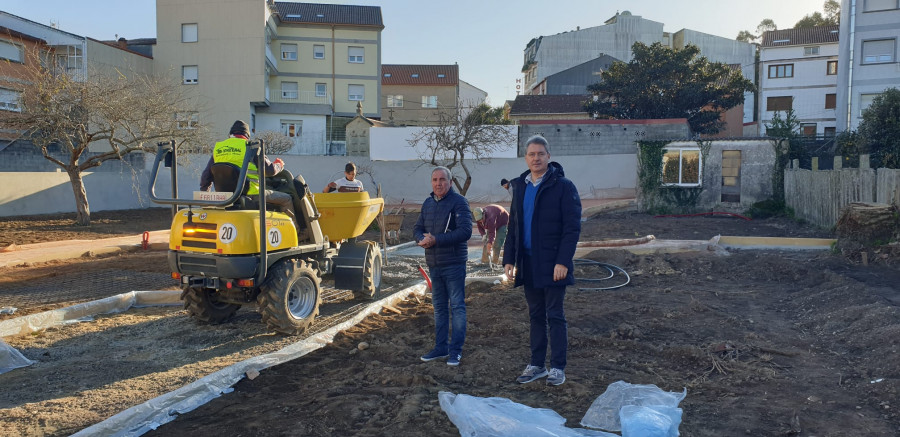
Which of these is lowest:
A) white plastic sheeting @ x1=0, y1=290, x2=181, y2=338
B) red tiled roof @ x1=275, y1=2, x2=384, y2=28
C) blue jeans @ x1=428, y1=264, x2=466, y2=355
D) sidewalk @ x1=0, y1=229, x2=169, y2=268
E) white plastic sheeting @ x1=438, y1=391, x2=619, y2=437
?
sidewalk @ x1=0, y1=229, x2=169, y2=268

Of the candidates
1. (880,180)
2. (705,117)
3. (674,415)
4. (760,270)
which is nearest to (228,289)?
(674,415)

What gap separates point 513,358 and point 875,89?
35.1 meters

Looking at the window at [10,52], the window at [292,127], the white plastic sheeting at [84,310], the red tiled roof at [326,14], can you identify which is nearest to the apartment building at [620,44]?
the red tiled roof at [326,14]

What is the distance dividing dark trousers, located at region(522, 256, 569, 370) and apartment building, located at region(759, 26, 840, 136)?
39942 mm

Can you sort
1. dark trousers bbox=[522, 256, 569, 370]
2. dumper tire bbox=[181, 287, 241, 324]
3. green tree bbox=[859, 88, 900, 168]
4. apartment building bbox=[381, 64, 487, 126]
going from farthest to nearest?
apartment building bbox=[381, 64, 487, 126]
green tree bbox=[859, 88, 900, 168]
dumper tire bbox=[181, 287, 241, 324]
dark trousers bbox=[522, 256, 569, 370]

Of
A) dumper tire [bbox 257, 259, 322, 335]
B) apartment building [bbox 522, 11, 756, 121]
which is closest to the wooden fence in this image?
dumper tire [bbox 257, 259, 322, 335]

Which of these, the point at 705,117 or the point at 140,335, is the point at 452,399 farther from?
the point at 705,117

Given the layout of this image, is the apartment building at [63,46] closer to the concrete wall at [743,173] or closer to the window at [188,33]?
the window at [188,33]

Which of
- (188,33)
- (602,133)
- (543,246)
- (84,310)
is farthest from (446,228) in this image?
(188,33)

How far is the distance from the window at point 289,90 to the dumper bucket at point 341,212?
35.3 meters

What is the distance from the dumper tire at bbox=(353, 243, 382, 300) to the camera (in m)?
7.86

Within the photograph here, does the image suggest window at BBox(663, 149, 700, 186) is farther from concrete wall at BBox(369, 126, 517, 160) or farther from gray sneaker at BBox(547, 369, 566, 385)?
gray sneaker at BBox(547, 369, 566, 385)

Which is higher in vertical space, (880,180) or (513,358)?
(880,180)

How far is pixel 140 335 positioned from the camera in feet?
21.8
